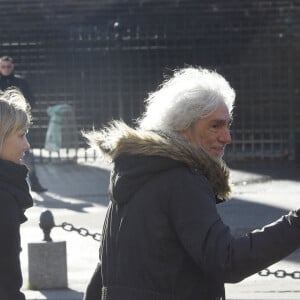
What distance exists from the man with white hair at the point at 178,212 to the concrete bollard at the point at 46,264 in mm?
5060

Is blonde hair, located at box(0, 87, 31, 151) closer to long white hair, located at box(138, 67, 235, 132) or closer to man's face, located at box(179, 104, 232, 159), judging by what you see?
long white hair, located at box(138, 67, 235, 132)

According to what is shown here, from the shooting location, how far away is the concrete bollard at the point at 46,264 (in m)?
9.41

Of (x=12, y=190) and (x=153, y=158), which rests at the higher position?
(x=153, y=158)

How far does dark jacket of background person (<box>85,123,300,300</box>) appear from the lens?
400cm

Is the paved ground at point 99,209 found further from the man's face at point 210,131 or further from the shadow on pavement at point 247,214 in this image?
the man's face at point 210,131

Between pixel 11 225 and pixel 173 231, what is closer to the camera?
pixel 173 231

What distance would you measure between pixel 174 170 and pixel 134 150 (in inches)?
7.0

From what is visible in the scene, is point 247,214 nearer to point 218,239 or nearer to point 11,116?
point 11,116

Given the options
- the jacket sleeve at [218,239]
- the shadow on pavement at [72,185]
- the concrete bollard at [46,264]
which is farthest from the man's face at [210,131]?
the shadow on pavement at [72,185]

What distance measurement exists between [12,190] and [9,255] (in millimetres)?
265

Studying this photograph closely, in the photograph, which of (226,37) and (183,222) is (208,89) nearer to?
(183,222)

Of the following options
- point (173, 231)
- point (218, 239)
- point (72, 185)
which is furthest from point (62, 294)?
point (72, 185)

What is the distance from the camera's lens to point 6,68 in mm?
15789

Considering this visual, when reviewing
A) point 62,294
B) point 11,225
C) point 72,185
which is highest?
point 11,225
